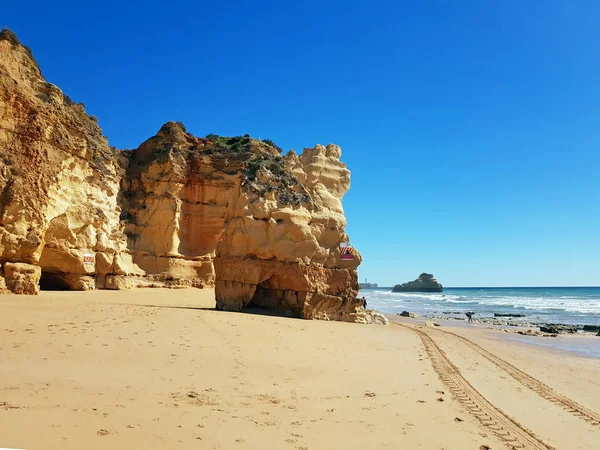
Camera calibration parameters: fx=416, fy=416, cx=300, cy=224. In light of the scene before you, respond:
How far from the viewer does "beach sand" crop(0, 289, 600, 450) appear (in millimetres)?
3764

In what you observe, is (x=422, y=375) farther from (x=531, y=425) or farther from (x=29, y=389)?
(x=29, y=389)

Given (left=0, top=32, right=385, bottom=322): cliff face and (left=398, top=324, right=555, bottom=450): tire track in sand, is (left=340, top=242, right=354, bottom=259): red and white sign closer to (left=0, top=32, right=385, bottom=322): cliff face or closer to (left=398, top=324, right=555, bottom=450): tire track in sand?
(left=0, top=32, right=385, bottom=322): cliff face

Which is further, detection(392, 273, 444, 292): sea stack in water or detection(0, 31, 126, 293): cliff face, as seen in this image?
detection(392, 273, 444, 292): sea stack in water

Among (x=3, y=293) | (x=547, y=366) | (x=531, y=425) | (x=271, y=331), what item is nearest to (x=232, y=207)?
(x=271, y=331)

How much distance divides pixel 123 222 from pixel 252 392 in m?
22.6

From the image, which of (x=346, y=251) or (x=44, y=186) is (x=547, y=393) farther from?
(x=44, y=186)

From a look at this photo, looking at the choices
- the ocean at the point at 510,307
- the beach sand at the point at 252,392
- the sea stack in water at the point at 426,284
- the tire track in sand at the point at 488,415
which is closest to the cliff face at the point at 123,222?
the beach sand at the point at 252,392

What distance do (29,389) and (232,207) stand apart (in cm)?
1170

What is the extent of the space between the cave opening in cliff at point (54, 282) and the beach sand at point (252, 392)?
10973mm

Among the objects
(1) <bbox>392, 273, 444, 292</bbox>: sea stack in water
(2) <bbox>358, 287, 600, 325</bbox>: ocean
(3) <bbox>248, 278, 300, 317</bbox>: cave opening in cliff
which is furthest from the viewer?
(1) <bbox>392, 273, 444, 292</bbox>: sea stack in water

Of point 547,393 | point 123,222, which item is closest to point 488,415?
point 547,393

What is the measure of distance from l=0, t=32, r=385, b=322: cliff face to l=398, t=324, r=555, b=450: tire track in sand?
7295 millimetres

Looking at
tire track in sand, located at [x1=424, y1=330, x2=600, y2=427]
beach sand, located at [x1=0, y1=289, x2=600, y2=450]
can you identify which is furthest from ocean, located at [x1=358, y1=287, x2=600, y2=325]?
beach sand, located at [x1=0, y1=289, x2=600, y2=450]

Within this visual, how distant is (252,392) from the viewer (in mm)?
5223
